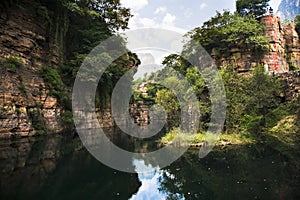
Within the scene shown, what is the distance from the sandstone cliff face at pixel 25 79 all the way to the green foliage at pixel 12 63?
16cm

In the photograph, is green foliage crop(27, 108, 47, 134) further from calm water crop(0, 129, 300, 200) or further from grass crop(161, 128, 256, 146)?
grass crop(161, 128, 256, 146)

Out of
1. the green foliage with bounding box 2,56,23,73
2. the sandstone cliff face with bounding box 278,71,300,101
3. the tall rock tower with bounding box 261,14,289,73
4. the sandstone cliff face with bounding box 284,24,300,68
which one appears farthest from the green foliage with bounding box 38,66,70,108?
the sandstone cliff face with bounding box 284,24,300,68

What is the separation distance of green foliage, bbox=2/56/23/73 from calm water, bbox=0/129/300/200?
609cm

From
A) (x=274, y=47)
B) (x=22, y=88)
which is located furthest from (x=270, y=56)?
(x=22, y=88)

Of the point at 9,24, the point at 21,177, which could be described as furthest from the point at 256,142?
the point at 9,24

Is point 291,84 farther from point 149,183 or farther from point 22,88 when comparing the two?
point 22,88

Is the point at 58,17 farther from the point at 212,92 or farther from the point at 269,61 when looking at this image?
the point at 269,61

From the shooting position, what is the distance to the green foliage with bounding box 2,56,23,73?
12.9 meters

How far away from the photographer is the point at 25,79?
14.0m

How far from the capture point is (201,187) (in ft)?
17.8

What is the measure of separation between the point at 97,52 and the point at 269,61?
1552 centimetres

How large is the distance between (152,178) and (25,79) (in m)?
11.0

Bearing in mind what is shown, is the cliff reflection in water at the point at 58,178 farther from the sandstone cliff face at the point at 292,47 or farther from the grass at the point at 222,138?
the sandstone cliff face at the point at 292,47

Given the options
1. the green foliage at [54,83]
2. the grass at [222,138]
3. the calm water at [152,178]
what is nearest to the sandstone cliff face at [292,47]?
the grass at [222,138]
